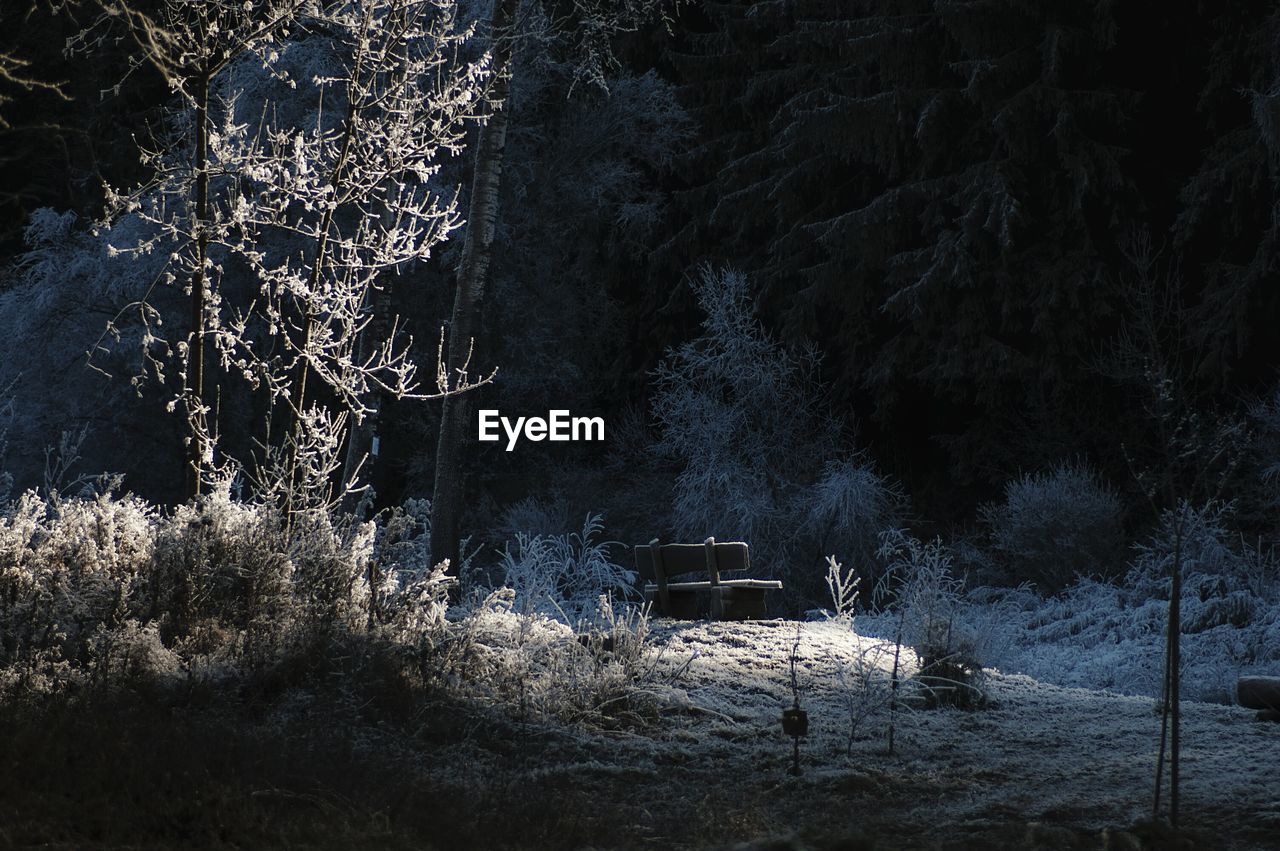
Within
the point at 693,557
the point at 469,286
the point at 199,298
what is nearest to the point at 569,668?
the point at 199,298

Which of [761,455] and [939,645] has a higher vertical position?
[761,455]

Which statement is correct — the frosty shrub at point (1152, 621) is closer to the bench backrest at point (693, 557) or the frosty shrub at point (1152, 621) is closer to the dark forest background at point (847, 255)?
the dark forest background at point (847, 255)

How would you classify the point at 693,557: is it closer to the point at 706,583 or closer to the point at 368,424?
the point at 706,583

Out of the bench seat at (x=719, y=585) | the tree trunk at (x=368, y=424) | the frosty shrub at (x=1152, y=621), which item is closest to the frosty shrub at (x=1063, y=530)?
the frosty shrub at (x=1152, y=621)

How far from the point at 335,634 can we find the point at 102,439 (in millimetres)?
13432

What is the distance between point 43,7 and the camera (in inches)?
872

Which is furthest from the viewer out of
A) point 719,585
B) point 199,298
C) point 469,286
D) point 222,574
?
point 469,286

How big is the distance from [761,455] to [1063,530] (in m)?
4.33

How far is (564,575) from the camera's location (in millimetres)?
15664

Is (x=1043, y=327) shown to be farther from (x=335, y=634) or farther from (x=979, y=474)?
(x=335, y=634)

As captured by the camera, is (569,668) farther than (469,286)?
No

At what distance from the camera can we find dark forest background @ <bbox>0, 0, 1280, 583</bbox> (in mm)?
16828

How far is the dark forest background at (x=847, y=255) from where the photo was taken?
16.8 metres

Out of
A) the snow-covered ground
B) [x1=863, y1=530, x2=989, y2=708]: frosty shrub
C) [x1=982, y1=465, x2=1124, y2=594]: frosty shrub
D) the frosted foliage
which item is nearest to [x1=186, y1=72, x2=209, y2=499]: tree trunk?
the snow-covered ground
